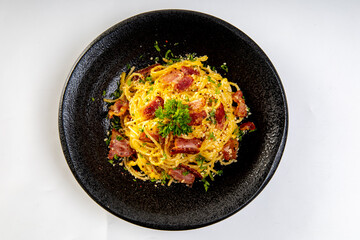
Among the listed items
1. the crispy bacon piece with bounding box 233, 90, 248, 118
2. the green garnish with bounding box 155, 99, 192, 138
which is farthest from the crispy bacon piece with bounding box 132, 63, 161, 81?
the crispy bacon piece with bounding box 233, 90, 248, 118

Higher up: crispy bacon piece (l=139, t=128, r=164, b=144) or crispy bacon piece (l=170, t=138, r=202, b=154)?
crispy bacon piece (l=139, t=128, r=164, b=144)

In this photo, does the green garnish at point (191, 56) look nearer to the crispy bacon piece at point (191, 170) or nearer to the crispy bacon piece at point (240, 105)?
the crispy bacon piece at point (240, 105)

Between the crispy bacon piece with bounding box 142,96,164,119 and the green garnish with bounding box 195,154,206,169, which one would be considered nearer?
the crispy bacon piece with bounding box 142,96,164,119

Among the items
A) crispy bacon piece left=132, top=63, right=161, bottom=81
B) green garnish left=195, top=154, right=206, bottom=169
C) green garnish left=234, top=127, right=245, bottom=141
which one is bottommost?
green garnish left=195, top=154, right=206, bottom=169

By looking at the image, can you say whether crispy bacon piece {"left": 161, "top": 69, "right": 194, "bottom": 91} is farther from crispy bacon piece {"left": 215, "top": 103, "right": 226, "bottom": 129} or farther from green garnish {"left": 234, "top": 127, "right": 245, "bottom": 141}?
green garnish {"left": 234, "top": 127, "right": 245, "bottom": 141}

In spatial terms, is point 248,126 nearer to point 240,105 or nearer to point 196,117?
point 240,105
